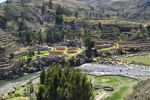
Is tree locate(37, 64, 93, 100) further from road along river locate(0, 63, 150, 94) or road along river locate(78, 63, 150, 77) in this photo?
road along river locate(78, 63, 150, 77)

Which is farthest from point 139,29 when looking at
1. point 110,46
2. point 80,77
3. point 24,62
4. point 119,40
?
point 80,77

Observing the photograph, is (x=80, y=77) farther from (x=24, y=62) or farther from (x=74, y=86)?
(x=24, y=62)

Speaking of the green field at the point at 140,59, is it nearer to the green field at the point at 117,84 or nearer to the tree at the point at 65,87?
the green field at the point at 117,84

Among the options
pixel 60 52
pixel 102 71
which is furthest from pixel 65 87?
pixel 60 52

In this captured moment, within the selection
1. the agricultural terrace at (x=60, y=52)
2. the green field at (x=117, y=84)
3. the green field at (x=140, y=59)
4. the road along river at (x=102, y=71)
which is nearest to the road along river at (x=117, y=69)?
the road along river at (x=102, y=71)

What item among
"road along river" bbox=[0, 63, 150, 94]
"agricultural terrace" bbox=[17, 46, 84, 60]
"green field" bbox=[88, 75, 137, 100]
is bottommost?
"road along river" bbox=[0, 63, 150, 94]

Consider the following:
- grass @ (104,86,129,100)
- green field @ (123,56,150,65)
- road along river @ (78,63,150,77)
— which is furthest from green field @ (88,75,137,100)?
green field @ (123,56,150,65)
